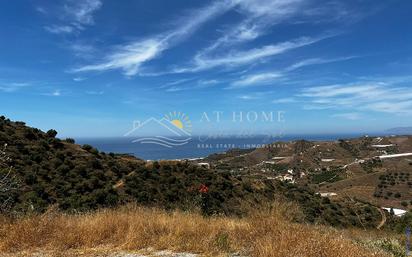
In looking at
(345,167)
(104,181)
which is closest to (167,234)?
(104,181)

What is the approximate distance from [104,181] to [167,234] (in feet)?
61.4

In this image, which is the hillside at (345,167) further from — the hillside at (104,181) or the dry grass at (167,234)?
the dry grass at (167,234)

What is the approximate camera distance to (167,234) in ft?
23.0

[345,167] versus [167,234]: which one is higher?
[167,234]

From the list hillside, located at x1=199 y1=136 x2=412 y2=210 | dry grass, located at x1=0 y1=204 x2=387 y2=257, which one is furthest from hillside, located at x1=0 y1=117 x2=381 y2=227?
hillside, located at x1=199 y1=136 x2=412 y2=210

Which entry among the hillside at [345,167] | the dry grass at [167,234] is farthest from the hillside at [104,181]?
the hillside at [345,167]

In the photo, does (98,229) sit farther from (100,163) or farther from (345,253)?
(100,163)

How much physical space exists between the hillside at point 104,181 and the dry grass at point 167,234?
27.1 feet

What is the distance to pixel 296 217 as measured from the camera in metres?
7.90

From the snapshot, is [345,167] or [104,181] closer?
[104,181]

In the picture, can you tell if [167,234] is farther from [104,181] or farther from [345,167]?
[345,167]

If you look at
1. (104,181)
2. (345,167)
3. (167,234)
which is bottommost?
(345,167)

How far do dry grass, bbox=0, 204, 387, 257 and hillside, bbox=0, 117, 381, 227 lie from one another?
8251mm

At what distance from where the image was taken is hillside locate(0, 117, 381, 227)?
1922cm
